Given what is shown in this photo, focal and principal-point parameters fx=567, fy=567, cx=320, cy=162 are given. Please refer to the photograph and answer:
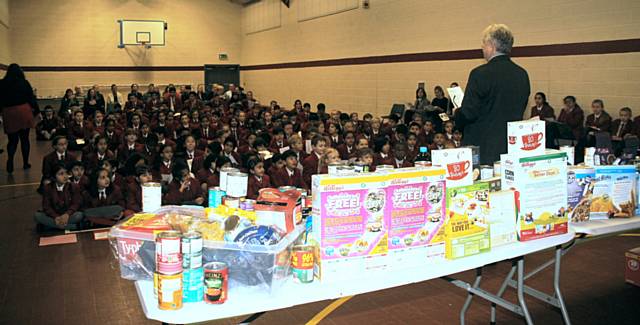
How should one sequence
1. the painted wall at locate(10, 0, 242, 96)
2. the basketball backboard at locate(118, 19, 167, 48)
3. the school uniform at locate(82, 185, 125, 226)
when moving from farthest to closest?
1. the basketball backboard at locate(118, 19, 167, 48)
2. the painted wall at locate(10, 0, 242, 96)
3. the school uniform at locate(82, 185, 125, 226)

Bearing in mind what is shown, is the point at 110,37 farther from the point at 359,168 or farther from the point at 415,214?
the point at 415,214

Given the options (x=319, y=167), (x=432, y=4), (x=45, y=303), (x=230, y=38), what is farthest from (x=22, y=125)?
(x=230, y=38)

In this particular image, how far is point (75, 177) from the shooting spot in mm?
7801

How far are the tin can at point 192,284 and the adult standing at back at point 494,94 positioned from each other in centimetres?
236

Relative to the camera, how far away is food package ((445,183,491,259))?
8.85ft

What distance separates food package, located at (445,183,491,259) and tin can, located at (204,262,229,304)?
111 cm

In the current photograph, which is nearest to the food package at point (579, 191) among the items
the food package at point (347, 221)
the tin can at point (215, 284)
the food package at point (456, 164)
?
the food package at point (456, 164)

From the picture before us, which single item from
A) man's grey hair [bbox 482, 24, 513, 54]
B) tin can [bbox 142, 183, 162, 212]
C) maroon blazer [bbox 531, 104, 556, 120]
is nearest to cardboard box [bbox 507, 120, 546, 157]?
man's grey hair [bbox 482, 24, 513, 54]

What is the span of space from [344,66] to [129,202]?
1225 centimetres

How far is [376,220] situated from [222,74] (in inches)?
1006

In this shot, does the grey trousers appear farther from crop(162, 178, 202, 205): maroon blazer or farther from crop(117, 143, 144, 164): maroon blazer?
crop(117, 143, 144, 164): maroon blazer

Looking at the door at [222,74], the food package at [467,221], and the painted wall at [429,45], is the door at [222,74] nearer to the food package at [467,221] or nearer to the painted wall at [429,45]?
the painted wall at [429,45]

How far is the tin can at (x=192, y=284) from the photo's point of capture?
6.98ft

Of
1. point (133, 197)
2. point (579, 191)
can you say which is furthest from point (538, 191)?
point (133, 197)
